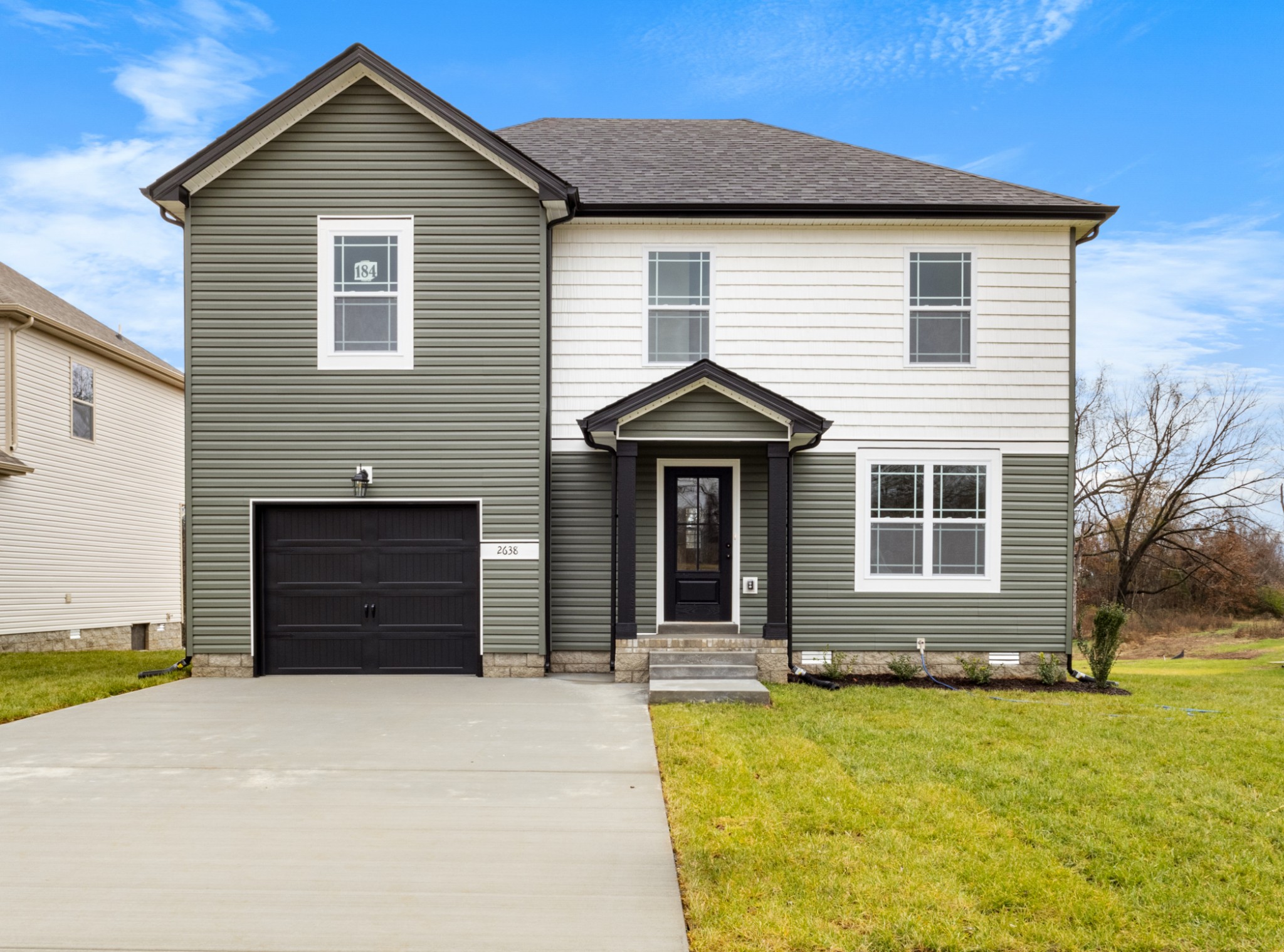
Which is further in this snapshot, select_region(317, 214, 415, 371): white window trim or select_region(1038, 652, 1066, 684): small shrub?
select_region(1038, 652, 1066, 684): small shrub

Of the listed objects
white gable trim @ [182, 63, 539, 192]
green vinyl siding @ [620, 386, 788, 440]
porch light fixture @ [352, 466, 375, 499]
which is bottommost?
porch light fixture @ [352, 466, 375, 499]

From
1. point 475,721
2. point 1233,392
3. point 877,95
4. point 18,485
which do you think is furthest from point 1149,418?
point 18,485

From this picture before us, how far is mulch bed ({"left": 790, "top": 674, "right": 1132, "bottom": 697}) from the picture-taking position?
32.2 feet

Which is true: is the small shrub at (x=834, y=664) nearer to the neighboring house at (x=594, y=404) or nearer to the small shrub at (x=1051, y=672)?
the neighboring house at (x=594, y=404)

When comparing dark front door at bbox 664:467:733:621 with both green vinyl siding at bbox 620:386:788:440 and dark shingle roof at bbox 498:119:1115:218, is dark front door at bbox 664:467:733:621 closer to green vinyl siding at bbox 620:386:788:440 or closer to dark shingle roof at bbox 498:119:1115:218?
green vinyl siding at bbox 620:386:788:440

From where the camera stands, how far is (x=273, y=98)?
32.4 feet

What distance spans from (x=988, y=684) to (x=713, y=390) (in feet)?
16.3

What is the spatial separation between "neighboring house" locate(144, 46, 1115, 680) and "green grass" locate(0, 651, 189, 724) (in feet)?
3.80

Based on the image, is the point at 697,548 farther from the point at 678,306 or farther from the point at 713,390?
the point at 678,306

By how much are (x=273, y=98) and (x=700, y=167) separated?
5532mm

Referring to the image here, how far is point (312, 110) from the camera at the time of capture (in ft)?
33.4

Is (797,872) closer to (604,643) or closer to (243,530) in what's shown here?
(604,643)

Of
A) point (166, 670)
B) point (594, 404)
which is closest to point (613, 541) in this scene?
point (594, 404)

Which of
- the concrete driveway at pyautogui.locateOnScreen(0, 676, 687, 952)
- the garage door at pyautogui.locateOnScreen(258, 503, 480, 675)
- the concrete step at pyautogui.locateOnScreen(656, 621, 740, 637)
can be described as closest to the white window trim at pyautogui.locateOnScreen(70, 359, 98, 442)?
the garage door at pyautogui.locateOnScreen(258, 503, 480, 675)
